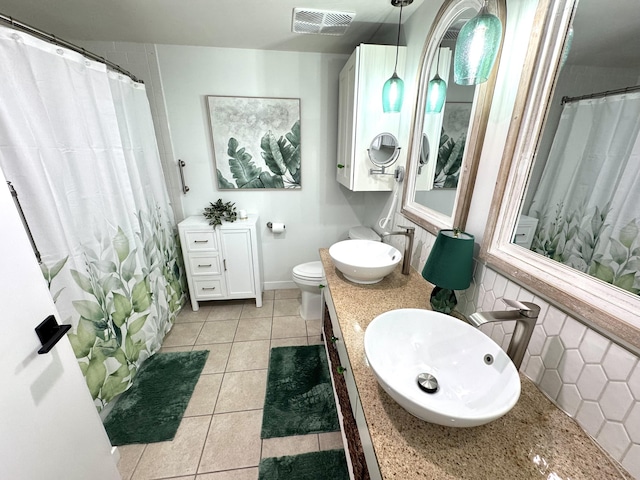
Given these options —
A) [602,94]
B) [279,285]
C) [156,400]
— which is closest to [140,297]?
[156,400]

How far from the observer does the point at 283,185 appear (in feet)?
7.80

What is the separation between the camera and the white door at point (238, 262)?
7.16 ft

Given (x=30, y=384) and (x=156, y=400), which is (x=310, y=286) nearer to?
(x=156, y=400)

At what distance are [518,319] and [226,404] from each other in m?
1.61

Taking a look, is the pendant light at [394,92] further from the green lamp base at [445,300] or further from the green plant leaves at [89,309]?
the green plant leaves at [89,309]

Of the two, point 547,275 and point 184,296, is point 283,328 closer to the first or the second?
point 184,296

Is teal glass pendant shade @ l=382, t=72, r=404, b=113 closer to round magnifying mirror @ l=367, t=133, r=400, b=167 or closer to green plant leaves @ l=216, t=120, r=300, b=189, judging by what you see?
round magnifying mirror @ l=367, t=133, r=400, b=167

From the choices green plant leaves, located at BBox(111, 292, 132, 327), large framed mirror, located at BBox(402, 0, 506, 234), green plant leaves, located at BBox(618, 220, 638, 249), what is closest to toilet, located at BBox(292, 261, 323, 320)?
large framed mirror, located at BBox(402, 0, 506, 234)

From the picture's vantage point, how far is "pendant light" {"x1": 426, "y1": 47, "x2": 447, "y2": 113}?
4.05ft

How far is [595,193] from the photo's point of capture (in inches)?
26.6

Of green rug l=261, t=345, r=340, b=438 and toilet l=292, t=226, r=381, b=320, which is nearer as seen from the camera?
green rug l=261, t=345, r=340, b=438

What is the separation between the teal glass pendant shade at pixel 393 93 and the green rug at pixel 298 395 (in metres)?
1.78

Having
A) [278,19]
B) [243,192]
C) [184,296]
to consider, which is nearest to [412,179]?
[278,19]

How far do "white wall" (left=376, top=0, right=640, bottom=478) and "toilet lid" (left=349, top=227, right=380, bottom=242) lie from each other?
42.9 inches
